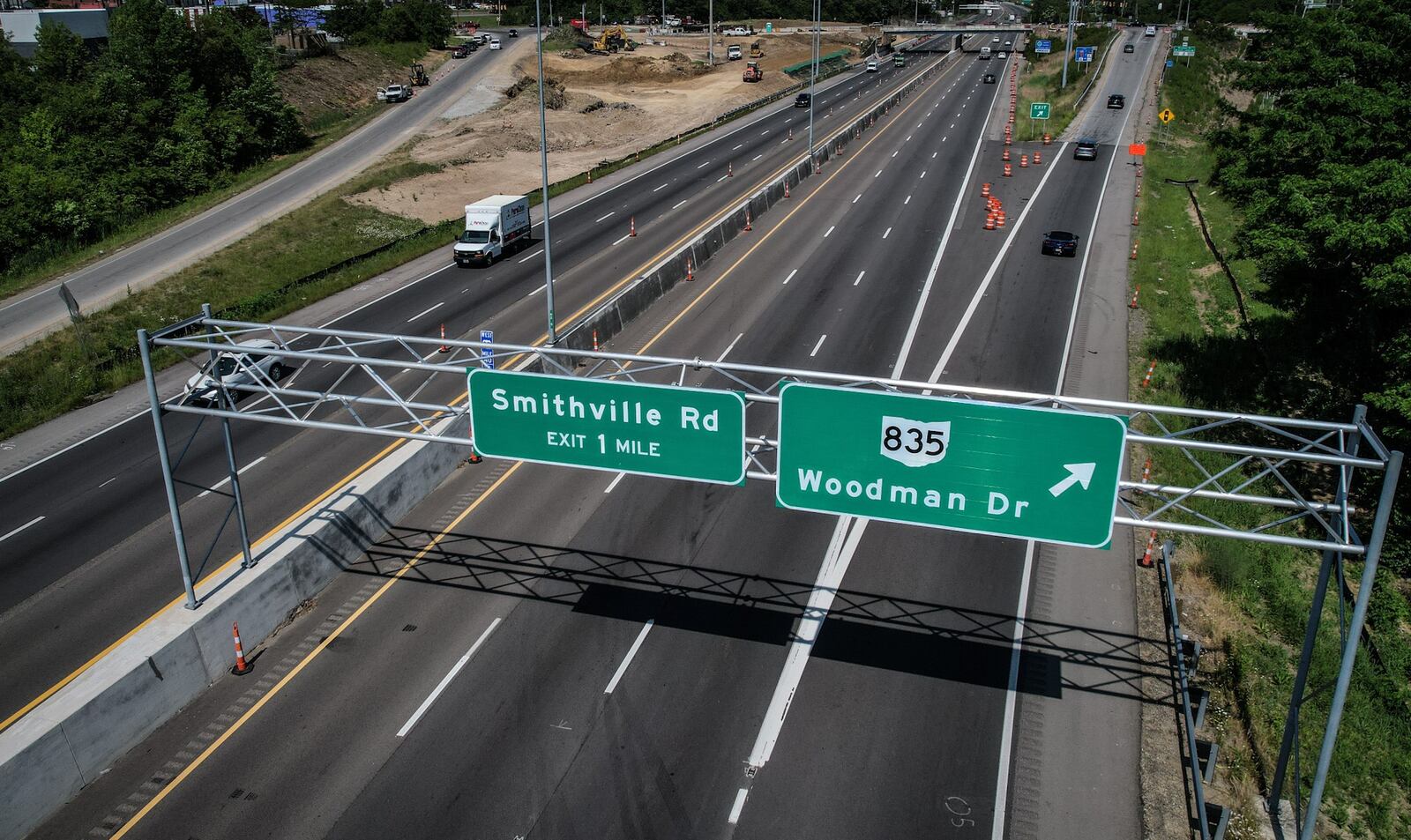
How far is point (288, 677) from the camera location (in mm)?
17250

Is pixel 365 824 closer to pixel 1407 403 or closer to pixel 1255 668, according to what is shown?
pixel 1255 668

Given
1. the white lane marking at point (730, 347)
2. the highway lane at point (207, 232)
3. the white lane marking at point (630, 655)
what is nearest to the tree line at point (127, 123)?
the highway lane at point (207, 232)

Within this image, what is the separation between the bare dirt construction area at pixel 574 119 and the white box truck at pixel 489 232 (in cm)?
1000

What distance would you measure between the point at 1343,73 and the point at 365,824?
3054cm

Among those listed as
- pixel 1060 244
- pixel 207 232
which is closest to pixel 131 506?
pixel 207 232

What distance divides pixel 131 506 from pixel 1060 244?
38.3m

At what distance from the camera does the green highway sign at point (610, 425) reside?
1534 centimetres

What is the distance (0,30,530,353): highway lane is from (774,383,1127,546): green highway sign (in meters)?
36.0

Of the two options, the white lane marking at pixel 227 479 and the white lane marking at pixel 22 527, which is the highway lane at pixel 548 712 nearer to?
the white lane marking at pixel 227 479

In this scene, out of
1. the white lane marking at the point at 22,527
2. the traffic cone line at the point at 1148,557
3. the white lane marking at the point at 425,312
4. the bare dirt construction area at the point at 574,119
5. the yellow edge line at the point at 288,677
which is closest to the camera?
the yellow edge line at the point at 288,677

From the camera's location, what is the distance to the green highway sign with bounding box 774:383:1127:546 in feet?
45.1

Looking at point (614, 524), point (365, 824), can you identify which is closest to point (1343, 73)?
point (614, 524)

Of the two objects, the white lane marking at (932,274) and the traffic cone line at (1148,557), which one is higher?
the white lane marking at (932,274)

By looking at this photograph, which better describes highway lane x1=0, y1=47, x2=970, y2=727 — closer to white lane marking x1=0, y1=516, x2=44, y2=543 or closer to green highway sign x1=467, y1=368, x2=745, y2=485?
white lane marking x1=0, y1=516, x2=44, y2=543
